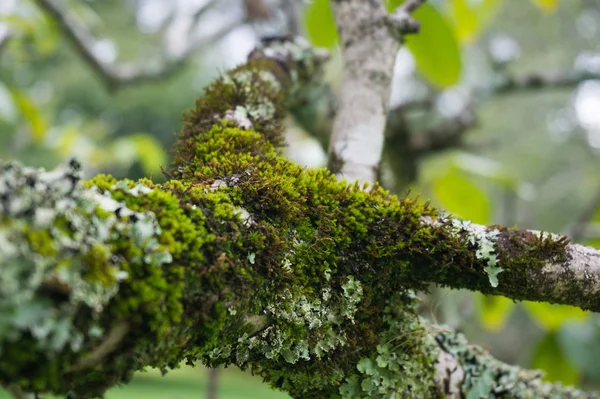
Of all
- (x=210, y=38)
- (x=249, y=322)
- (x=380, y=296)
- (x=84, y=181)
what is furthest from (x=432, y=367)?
(x=210, y=38)

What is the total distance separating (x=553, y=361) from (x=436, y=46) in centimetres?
223

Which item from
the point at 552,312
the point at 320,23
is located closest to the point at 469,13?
the point at 320,23

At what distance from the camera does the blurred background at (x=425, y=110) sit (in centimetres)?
259

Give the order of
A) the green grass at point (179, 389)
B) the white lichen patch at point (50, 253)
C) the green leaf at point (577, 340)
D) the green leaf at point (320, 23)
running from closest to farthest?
the white lichen patch at point (50, 253) → the green leaf at point (320, 23) → the green leaf at point (577, 340) → the green grass at point (179, 389)

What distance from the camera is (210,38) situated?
15.8 feet

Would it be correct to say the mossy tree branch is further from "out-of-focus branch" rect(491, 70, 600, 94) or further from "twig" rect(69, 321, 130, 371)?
"out-of-focus branch" rect(491, 70, 600, 94)

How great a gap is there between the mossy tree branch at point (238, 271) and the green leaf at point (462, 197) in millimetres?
1426

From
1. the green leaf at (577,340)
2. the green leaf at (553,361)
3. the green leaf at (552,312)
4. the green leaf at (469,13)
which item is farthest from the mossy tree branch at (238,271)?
the green leaf at (577,340)

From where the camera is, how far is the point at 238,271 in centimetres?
79

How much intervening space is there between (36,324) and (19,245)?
87 millimetres

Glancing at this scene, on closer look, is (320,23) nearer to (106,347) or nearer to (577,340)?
(106,347)

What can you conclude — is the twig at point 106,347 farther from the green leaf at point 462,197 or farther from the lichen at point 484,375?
the green leaf at point 462,197

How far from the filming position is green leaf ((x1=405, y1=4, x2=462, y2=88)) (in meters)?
1.98

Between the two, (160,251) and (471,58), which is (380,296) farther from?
(471,58)
